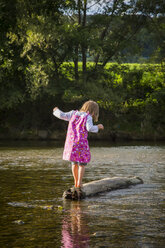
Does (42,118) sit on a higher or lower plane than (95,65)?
lower

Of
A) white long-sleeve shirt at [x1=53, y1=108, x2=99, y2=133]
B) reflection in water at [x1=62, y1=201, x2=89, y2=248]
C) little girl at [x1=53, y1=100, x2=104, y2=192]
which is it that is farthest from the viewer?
little girl at [x1=53, y1=100, x2=104, y2=192]

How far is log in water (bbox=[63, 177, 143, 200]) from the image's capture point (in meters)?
9.34

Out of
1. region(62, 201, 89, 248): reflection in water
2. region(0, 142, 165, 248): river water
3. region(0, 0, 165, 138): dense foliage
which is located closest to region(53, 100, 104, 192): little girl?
region(0, 142, 165, 248): river water

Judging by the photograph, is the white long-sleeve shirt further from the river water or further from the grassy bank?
the grassy bank

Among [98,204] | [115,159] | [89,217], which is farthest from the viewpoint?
[115,159]

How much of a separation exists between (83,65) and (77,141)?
25497 mm

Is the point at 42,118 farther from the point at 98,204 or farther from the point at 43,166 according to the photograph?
the point at 98,204

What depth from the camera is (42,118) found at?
3450cm

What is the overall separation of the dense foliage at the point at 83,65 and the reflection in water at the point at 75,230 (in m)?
22.0

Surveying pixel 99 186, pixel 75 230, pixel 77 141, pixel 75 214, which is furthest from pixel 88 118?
pixel 75 230

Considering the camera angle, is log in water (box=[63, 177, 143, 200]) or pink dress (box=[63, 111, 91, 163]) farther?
pink dress (box=[63, 111, 91, 163])

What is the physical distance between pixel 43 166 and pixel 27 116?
1901 cm

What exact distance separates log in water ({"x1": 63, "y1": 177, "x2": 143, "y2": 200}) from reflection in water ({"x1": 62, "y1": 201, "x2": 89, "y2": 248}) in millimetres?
1193

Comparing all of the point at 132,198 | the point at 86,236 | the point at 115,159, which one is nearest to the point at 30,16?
the point at 115,159
